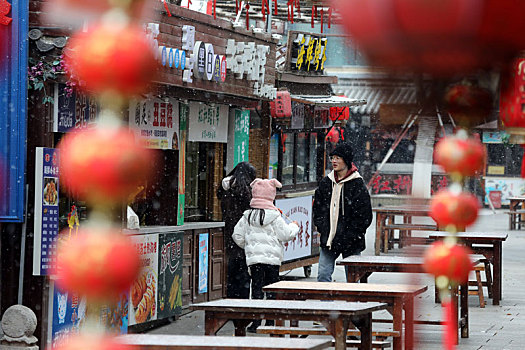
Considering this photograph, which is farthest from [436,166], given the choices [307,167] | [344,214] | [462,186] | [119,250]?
[307,167]

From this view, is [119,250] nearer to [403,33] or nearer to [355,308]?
[403,33]

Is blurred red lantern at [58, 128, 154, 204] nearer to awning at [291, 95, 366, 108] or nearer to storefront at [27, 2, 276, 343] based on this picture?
storefront at [27, 2, 276, 343]

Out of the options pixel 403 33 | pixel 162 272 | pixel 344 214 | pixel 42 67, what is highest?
pixel 42 67

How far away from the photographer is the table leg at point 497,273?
12586 millimetres

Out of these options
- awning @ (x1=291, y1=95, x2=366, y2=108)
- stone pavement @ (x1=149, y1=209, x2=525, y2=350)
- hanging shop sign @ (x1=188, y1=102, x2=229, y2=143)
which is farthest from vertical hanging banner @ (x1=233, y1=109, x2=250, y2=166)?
stone pavement @ (x1=149, y1=209, x2=525, y2=350)

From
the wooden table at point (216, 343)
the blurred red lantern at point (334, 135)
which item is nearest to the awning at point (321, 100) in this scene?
the blurred red lantern at point (334, 135)

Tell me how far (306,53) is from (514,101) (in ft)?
46.5

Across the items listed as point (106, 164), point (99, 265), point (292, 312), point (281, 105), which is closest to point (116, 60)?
point (106, 164)

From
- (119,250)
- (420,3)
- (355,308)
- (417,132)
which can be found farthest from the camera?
(355,308)

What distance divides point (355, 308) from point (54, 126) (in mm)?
3476

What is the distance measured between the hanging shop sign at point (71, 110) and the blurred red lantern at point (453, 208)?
23.1ft

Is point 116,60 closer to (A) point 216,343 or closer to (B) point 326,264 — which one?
(A) point 216,343

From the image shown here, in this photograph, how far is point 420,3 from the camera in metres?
1.13

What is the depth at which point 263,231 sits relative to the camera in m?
10.1
